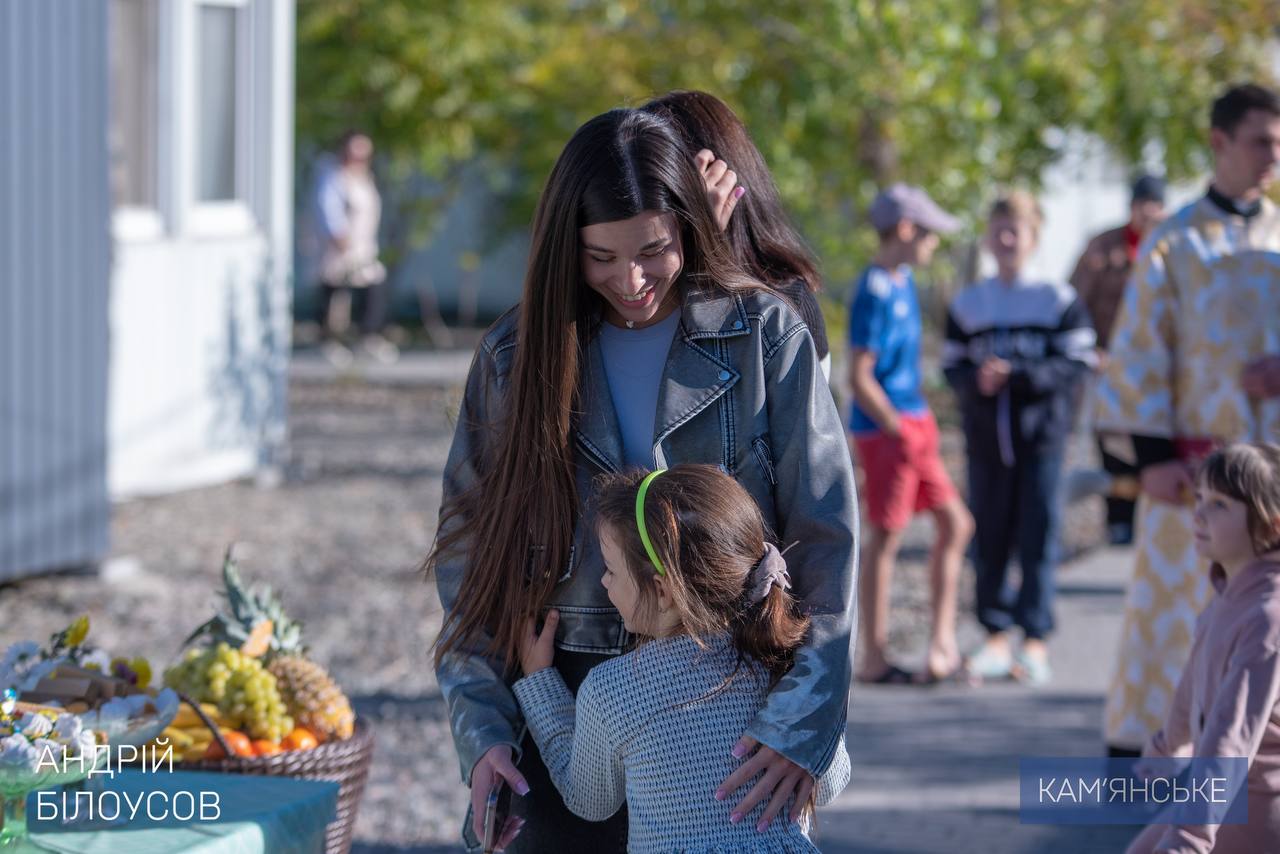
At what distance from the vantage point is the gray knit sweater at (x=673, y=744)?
278 cm

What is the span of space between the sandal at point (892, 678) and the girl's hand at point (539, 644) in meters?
4.06

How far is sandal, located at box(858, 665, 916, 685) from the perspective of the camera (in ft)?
22.5

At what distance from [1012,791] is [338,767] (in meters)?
2.82

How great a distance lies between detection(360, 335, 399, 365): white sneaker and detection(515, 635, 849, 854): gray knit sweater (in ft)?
48.2

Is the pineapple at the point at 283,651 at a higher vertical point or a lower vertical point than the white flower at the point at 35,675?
lower

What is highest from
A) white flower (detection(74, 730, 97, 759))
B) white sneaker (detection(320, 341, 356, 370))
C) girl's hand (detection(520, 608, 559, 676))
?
girl's hand (detection(520, 608, 559, 676))

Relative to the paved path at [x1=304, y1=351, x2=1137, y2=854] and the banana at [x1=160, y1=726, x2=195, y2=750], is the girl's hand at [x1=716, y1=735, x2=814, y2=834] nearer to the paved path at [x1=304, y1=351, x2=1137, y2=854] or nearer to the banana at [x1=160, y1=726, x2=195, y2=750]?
the banana at [x1=160, y1=726, x2=195, y2=750]

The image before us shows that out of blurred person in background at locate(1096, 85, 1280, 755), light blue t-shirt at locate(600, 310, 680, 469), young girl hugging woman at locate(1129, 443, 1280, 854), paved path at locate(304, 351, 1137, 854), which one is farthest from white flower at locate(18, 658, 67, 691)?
blurred person in background at locate(1096, 85, 1280, 755)

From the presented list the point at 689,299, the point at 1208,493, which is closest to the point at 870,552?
the point at 1208,493

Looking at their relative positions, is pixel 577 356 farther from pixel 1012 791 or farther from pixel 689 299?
pixel 1012 791

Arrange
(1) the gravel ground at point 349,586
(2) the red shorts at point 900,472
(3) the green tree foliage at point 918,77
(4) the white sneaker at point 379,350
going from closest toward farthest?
(1) the gravel ground at point 349,586, (2) the red shorts at point 900,472, (3) the green tree foliage at point 918,77, (4) the white sneaker at point 379,350

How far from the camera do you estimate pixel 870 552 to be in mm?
6859

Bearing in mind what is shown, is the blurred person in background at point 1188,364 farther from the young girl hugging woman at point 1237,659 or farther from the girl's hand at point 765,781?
the girl's hand at point 765,781

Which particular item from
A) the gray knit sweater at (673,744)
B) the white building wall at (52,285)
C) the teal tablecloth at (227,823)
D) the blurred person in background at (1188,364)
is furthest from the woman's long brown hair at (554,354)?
the white building wall at (52,285)
